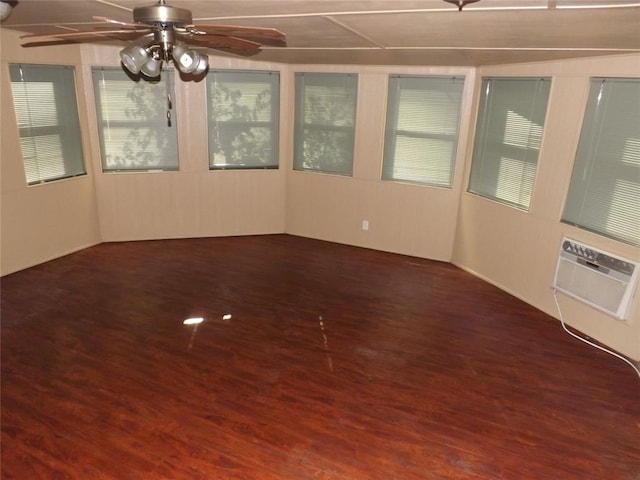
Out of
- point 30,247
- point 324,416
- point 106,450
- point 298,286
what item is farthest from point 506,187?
point 30,247

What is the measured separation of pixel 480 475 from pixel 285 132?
451 centimetres

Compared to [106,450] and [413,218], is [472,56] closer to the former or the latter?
[413,218]

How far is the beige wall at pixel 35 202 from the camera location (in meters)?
4.30

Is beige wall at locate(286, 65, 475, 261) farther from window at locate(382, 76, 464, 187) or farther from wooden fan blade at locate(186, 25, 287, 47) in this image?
wooden fan blade at locate(186, 25, 287, 47)

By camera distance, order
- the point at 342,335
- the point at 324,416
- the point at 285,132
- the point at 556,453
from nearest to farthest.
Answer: the point at 556,453 → the point at 324,416 → the point at 342,335 → the point at 285,132

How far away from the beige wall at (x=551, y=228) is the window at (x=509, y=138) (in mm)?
96

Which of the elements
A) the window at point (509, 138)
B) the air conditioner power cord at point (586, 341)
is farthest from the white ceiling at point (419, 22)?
the air conditioner power cord at point (586, 341)

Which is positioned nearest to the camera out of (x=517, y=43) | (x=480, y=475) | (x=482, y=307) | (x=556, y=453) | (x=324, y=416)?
(x=480, y=475)

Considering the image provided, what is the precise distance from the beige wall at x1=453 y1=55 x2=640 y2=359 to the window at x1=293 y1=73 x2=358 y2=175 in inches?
56.8

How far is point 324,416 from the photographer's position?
278cm

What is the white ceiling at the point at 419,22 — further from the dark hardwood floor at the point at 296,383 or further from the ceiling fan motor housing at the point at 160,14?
the dark hardwood floor at the point at 296,383

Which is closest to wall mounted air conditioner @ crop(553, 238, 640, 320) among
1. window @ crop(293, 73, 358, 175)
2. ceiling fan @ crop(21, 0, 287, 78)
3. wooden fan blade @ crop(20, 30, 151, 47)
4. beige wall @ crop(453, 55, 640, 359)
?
beige wall @ crop(453, 55, 640, 359)

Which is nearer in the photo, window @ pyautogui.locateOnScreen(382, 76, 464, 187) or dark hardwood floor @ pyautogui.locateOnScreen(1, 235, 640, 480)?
dark hardwood floor @ pyautogui.locateOnScreen(1, 235, 640, 480)

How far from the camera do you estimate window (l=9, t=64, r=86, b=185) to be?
4.45m
